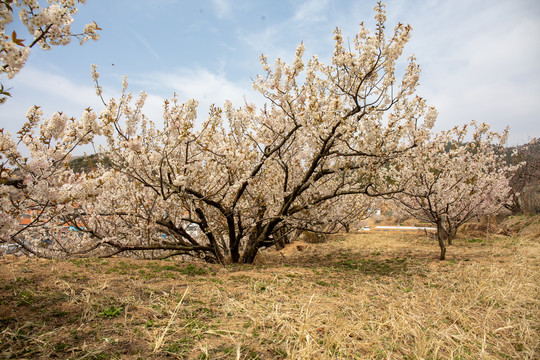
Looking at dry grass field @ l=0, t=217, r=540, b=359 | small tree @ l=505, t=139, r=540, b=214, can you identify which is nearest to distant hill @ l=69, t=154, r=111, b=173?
dry grass field @ l=0, t=217, r=540, b=359

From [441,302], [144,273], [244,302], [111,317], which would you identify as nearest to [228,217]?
[144,273]

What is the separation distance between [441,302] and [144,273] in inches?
178

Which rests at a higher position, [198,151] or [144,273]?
[198,151]

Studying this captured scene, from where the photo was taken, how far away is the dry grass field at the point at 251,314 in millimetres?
2436

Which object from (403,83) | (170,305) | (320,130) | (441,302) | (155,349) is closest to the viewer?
(155,349)

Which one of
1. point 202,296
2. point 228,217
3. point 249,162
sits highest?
point 249,162

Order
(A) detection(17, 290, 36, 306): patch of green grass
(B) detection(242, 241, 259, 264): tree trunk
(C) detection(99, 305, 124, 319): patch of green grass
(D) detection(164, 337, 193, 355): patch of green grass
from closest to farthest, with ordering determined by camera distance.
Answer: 1. (D) detection(164, 337, 193, 355): patch of green grass
2. (C) detection(99, 305, 124, 319): patch of green grass
3. (A) detection(17, 290, 36, 306): patch of green grass
4. (B) detection(242, 241, 259, 264): tree trunk

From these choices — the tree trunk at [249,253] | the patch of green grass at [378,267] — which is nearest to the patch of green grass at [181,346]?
the patch of green grass at [378,267]

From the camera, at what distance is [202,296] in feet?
12.6

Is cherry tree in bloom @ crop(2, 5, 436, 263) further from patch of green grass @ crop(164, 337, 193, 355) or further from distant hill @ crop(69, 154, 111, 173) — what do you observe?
patch of green grass @ crop(164, 337, 193, 355)

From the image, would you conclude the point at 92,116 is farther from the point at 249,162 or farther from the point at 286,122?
the point at 286,122

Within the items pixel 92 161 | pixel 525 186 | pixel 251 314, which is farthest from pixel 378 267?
pixel 525 186

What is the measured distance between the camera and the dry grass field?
2.44 m

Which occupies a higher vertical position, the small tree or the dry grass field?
the small tree
